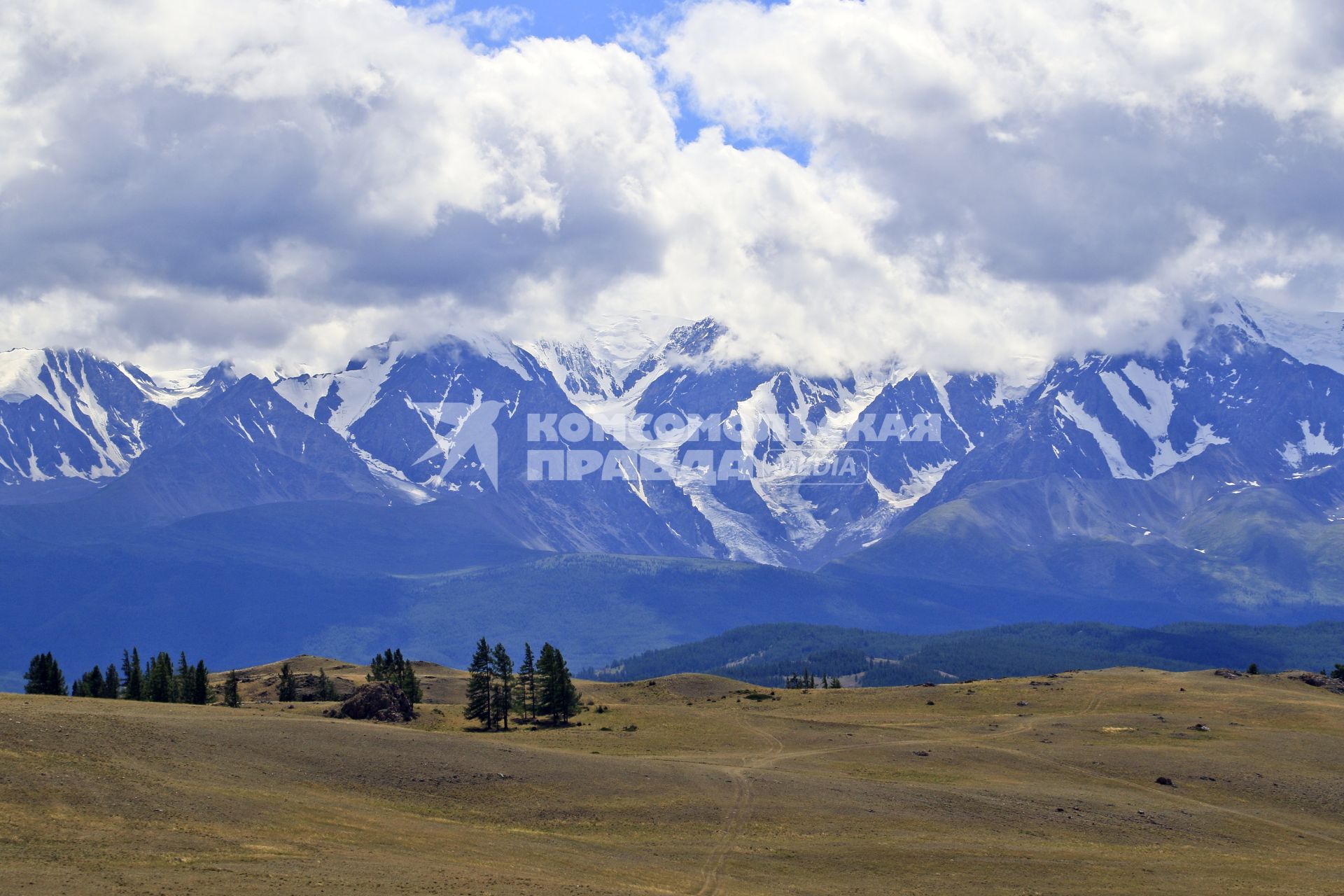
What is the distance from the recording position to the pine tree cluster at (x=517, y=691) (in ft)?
452

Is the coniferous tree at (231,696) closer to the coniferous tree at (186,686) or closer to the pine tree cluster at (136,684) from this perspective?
the pine tree cluster at (136,684)

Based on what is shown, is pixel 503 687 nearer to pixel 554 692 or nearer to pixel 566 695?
pixel 554 692

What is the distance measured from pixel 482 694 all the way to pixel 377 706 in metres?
11.2

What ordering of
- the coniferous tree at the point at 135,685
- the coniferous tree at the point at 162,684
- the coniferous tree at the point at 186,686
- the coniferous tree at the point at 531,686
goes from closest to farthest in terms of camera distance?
the coniferous tree at the point at 531,686 < the coniferous tree at the point at 162,684 < the coniferous tree at the point at 186,686 < the coniferous tree at the point at 135,685

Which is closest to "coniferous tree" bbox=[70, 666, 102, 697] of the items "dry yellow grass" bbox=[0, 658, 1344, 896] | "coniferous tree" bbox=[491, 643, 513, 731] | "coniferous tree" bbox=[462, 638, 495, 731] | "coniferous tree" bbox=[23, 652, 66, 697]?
"coniferous tree" bbox=[23, 652, 66, 697]

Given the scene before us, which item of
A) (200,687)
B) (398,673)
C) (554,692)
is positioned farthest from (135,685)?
(554,692)

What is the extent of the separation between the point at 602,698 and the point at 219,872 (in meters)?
108

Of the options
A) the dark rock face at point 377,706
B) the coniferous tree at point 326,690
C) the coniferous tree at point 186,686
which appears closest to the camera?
the dark rock face at point 377,706

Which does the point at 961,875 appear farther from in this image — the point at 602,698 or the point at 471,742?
the point at 602,698

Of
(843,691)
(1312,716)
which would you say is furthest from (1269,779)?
(843,691)

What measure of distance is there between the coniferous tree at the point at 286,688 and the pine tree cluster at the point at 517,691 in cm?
3052

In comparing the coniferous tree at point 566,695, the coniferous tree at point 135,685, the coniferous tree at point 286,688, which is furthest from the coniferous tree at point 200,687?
the coniferous tree at point 566,695

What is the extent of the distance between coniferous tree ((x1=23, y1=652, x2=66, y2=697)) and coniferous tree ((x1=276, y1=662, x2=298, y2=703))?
78.0ft

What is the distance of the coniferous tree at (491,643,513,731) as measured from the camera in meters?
138
